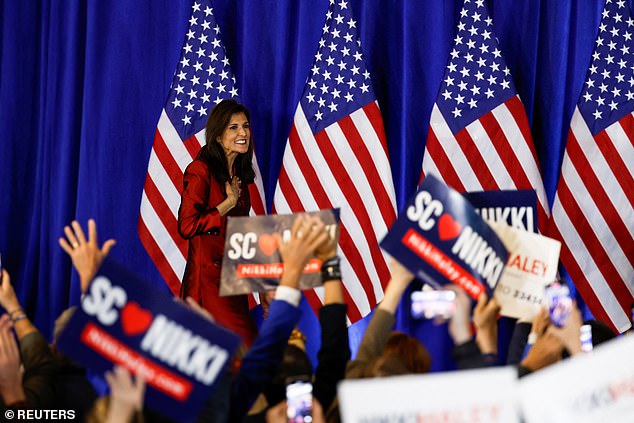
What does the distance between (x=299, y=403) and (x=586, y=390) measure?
2.43ft

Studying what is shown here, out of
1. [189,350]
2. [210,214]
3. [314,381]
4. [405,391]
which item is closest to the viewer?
[405,391]

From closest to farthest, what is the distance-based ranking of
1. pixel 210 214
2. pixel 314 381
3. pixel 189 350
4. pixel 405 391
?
pixel 405 391 → pixel 189 350 → pixel 314 381 → pixel 210 214

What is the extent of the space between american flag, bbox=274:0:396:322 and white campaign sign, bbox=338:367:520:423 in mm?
3374

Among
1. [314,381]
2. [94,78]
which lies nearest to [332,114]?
[94,78]

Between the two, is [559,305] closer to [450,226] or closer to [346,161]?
[450,226]

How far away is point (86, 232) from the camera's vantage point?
5516 mm

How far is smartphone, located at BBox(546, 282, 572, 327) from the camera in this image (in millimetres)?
2436

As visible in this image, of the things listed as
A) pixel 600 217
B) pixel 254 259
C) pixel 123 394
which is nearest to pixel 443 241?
pixel 254 259

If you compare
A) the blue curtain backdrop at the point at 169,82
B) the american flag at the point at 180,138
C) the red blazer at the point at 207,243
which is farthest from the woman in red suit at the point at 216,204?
the blue curtain backdrop at the point at 169,82

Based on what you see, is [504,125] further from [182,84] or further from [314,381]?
[314,381]

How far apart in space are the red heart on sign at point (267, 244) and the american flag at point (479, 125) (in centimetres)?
212

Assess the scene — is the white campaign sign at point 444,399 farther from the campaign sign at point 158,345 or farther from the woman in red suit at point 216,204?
the woman in red suit at point 216,204

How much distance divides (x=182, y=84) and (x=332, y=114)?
883 millimetres

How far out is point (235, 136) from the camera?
4789mm
